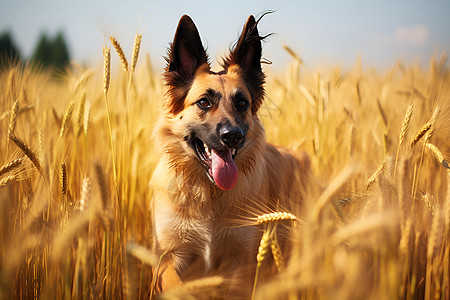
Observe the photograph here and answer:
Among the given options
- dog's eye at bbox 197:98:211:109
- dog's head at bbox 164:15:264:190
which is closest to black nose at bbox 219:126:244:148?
dog's head at bbox 164:15:264:190

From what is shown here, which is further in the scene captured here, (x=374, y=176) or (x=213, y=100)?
(x=213, y=100)

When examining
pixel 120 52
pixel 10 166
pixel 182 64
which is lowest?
pixel 10 166

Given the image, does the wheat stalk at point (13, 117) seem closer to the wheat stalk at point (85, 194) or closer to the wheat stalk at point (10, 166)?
the wheat stalk at point (10, 166)

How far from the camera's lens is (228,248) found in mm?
2418

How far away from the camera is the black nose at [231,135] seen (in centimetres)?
232

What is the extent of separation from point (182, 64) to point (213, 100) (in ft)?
1.52

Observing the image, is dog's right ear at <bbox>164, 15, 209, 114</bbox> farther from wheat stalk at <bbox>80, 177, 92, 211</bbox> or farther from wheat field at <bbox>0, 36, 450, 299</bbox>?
wheat stalk at <bbox>80, 177, 92, 211</bbox>

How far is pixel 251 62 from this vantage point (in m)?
2.89

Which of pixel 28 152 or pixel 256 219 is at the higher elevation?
pixel 28 152

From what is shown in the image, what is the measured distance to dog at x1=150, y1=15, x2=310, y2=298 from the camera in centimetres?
238

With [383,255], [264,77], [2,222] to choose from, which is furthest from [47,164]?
[264,77]

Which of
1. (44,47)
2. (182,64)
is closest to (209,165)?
(182,64)

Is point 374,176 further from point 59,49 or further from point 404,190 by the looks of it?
point 59,49

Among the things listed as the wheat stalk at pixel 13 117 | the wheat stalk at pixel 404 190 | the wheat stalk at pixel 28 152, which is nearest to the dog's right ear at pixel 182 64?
the wheat stalk at pixel 13 117
